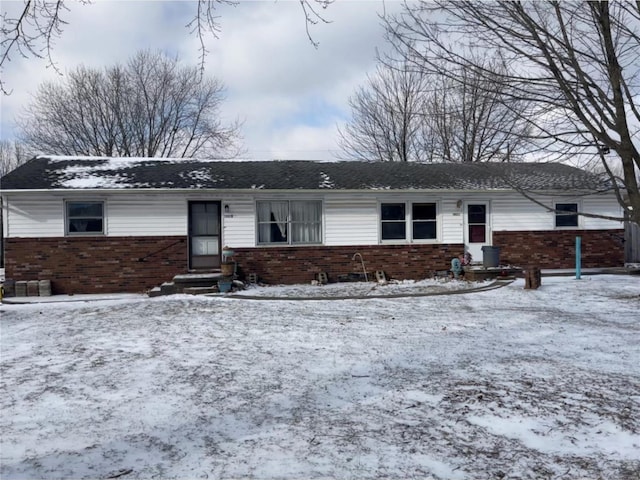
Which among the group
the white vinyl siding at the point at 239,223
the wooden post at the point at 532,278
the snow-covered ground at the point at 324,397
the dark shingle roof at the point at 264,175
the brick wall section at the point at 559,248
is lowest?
the snow-covered ground at the point at 324,397

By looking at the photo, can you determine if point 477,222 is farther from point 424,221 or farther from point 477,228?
point 424,221

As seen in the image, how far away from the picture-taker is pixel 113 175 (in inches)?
552

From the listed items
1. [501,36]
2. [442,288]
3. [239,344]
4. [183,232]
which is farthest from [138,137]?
[501,36]

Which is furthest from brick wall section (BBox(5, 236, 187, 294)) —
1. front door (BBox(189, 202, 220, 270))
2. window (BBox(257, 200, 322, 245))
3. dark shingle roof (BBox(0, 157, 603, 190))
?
window (BBox(257, 200, 322, 245))

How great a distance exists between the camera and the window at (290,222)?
14.1 meters

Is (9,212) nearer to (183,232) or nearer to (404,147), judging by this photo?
(183,232)

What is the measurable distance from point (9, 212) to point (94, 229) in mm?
2204

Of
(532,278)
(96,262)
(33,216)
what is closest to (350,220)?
(532,278)

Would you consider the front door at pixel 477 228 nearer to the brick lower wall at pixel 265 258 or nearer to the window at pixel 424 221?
the brick lower wall at pixel 265 258

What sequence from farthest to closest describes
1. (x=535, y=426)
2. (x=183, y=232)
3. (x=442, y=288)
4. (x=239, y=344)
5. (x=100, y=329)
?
(x=183, y=232) → (x=442, y=288) → (x=100, y=329) → (x=239, y=344) → (x=535, y=426)

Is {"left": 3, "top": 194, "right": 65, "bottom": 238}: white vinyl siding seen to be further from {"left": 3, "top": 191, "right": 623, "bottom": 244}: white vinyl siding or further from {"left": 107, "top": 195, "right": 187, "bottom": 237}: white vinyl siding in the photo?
{"left": 107, "top": 195, "right": 187, "bottom": 237}: white vinyl siding

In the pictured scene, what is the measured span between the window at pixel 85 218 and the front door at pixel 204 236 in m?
2.50

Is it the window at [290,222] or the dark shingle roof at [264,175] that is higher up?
the dark shingle roof at [264,175]

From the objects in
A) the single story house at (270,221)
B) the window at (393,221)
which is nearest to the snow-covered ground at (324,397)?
the single story house at (270,221)
